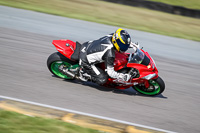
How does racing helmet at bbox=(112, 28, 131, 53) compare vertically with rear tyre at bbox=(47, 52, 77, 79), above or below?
above

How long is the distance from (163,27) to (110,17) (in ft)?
11.2

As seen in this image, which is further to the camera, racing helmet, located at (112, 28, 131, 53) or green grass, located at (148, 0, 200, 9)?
green grass, located at (148, 0, 200, 9)

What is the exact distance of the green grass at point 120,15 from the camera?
1502 cm

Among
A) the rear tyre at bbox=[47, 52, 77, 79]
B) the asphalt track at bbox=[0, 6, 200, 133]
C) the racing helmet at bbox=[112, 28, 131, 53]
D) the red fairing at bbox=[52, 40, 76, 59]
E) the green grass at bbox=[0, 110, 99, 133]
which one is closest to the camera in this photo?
the green grass at bbox=[0, 110, 99, 133]

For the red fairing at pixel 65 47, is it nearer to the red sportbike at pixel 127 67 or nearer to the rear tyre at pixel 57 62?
the red sportbike at pixel 127 67

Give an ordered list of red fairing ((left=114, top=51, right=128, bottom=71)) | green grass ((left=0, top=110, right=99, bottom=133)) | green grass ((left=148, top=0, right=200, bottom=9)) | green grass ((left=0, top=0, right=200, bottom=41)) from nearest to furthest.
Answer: green grass ((left=0, top=110, right=99, bottom=133)), red fairing ((left=114, top=51, right=128, bottom=71)), green grass ((left=0, top=0, right=200, bottom=41)), green grass ((left=148, top=0, right=200, bottom=9))

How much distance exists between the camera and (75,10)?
1659cm

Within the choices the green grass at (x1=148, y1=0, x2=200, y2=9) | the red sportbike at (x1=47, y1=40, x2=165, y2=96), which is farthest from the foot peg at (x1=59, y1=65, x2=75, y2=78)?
the green grass at (x1=148, y1=0, x2=200, y2=9)

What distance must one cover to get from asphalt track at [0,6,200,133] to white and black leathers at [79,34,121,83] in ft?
2.23

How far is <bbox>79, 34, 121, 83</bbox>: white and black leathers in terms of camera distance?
6.36 m

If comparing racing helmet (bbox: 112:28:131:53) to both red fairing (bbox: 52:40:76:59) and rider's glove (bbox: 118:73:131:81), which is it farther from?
red fairing (bbox: 52:40:76:59)

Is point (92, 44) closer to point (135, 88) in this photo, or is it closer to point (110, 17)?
point (135, 88)

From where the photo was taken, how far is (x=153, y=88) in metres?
6.86

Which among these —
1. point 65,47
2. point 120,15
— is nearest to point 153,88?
point 65,47
